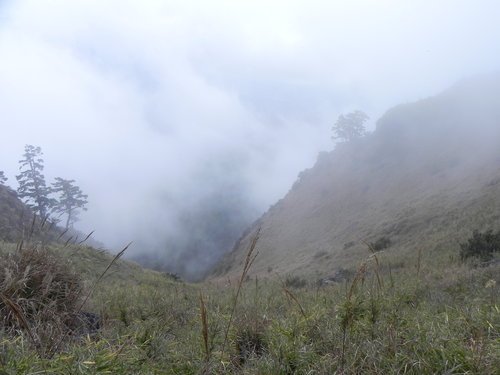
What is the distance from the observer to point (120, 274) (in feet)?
59.2

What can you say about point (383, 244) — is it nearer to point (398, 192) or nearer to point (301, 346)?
point (301, 346)

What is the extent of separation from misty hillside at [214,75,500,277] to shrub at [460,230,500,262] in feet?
9.13

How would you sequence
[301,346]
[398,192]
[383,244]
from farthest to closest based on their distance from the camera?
[398,192] → [383,244] → [301,346]

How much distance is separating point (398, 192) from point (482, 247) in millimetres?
33940

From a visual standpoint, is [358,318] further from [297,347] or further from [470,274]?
[470,274]

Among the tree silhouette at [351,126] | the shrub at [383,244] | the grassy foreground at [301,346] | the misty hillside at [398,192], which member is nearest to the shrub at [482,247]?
the misty hillside at [398,192]

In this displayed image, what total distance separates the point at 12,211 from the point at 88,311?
36.9 metres

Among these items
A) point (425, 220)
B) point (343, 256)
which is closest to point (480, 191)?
point (425, 220)

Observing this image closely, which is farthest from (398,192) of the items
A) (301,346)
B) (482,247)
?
(301,346)

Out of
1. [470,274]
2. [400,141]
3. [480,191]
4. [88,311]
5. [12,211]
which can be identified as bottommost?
[470,274]

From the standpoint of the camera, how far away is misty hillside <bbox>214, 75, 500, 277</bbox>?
24484mm

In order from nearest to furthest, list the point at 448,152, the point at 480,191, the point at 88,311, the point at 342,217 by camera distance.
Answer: the point at 88,311 < the point at 480,191 < the point at 342,217 < the point at 448,152

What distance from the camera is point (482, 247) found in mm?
12453

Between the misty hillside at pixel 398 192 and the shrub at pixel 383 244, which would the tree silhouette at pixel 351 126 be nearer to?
the misty hillside at pixel 398 192
